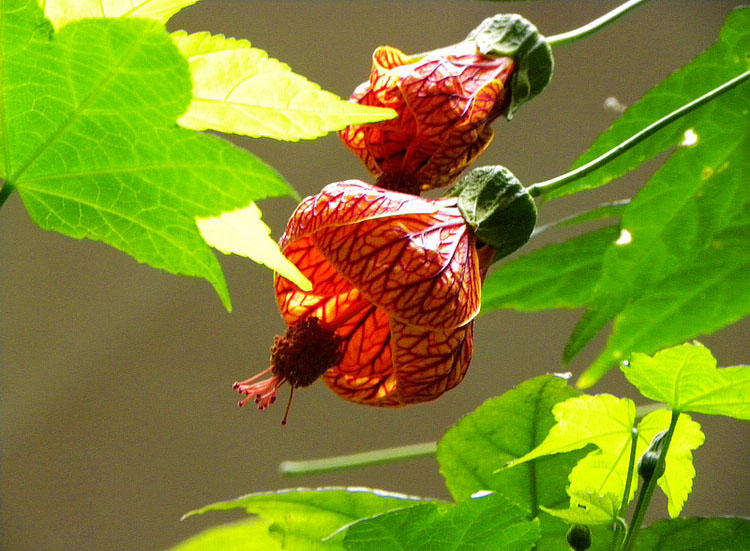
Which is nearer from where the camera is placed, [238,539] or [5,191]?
[5,191]

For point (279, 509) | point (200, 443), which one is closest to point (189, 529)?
point (200, 443)

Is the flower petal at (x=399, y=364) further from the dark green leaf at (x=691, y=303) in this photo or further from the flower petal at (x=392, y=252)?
the dark green leaf at (x=691, y=303)

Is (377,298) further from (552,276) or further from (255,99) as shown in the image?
(552,276)

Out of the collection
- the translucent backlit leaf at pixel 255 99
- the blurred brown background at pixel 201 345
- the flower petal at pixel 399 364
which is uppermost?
the translucent backlit leaf at pixel 255 99

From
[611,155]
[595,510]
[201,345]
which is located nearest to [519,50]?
[611,155]

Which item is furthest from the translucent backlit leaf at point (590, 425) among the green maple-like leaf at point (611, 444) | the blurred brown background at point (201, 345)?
the blurred brown background at point (201, 345)

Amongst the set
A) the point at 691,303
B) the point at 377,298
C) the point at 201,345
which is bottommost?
the point at 201,345
